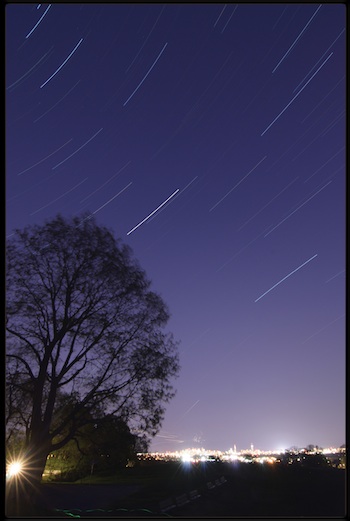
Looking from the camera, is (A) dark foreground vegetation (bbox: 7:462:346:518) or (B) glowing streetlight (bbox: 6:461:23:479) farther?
(A) dark foreground vegetation (bbox: 7:462:346:518)

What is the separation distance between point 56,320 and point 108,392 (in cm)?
108

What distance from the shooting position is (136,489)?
9.05m

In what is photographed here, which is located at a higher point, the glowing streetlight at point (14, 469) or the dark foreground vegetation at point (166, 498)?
the glowing streetlight at point (14, 469)

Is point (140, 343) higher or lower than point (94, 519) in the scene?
higher

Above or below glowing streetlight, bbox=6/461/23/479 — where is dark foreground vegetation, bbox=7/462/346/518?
below

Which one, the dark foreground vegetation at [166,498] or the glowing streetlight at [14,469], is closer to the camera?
the glowing streetlight at [14,469]

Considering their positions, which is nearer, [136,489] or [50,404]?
[50,404]

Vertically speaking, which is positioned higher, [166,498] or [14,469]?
[14,469]

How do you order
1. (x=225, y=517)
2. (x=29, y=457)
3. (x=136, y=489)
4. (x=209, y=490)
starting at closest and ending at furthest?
(x=225, y=517) → (x=29, y=457) → (x=136, y=489) → (x=209, y=490)

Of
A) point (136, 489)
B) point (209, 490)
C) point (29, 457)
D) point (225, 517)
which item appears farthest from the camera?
point (209, 490)

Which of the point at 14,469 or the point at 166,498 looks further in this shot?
the point at 166,498
